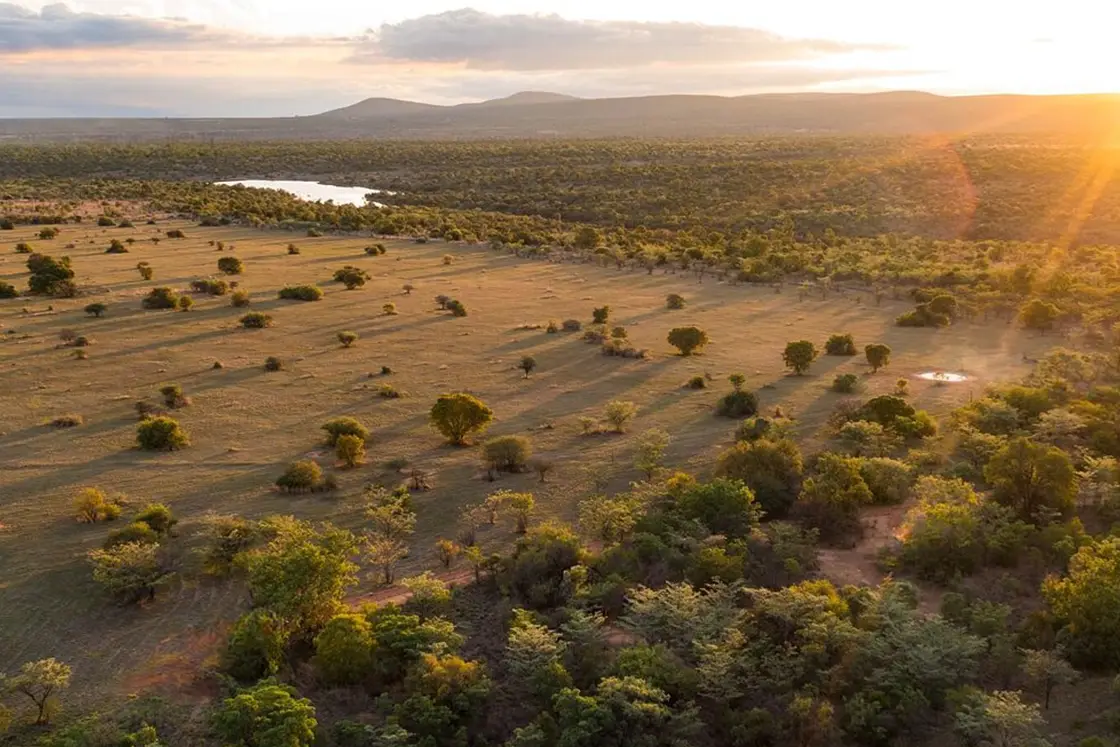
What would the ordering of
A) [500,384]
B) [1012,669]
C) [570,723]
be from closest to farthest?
[570,723], [1012,669], [500,384]

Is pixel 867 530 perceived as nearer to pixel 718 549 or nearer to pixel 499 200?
pixel 718 549

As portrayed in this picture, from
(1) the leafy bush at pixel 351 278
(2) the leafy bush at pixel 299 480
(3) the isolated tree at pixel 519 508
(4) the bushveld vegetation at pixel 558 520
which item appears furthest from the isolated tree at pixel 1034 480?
(1) the leafy bush at pixel 351 278

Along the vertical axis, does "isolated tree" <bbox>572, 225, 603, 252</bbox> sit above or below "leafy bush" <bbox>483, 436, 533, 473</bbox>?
above

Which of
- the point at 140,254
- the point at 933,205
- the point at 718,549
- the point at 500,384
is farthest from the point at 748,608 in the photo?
the point at 933,205

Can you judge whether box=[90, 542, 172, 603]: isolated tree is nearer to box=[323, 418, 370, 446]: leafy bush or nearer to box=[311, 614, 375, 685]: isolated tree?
box=[311, 614, 375, 685]: isolated tree

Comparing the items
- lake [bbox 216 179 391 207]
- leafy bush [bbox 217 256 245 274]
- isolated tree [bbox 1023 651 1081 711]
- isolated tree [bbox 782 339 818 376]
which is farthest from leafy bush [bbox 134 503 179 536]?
lake [bbox 216 179 391 207]

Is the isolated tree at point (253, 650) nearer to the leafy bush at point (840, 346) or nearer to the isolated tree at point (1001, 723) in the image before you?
the isolated tree at point (1001, 723)

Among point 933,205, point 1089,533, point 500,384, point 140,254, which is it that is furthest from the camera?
point 933,205
